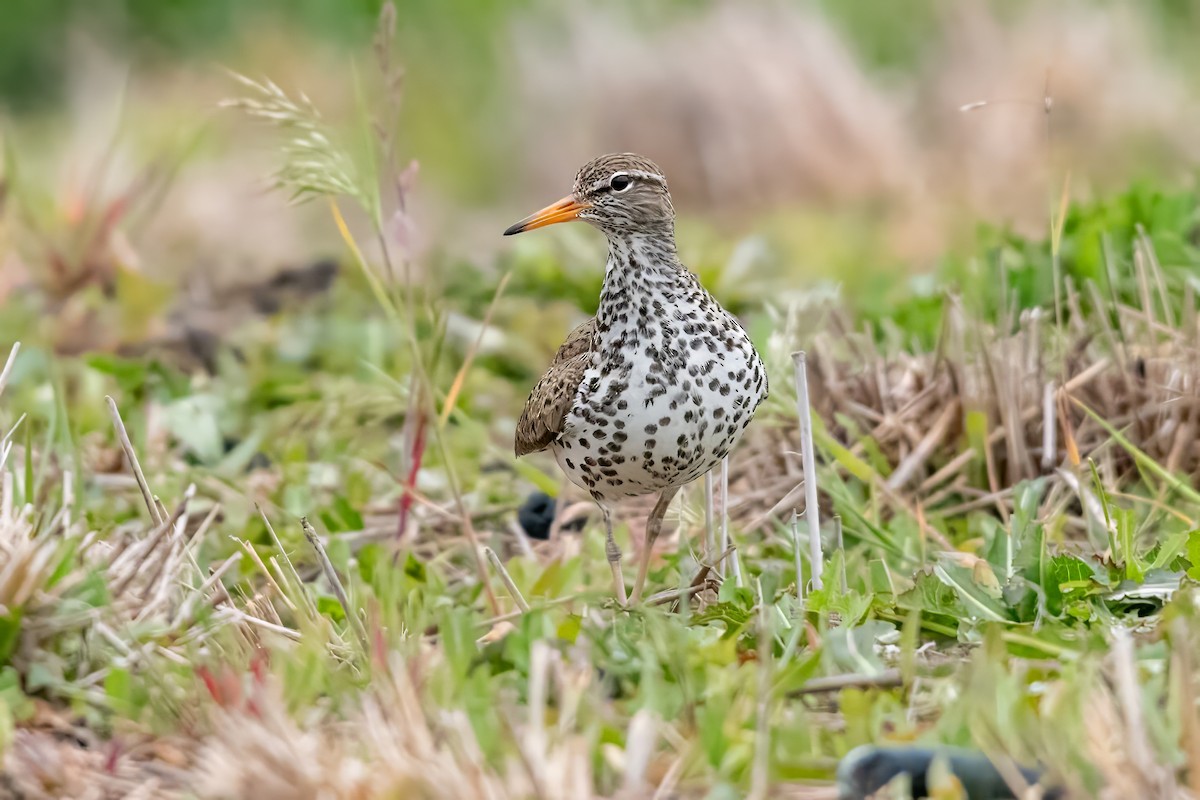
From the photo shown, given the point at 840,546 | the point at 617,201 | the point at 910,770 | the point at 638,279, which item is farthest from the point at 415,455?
the point at 910,770

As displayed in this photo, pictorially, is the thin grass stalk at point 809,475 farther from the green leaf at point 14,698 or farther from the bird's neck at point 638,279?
the green leaf at point 14,698

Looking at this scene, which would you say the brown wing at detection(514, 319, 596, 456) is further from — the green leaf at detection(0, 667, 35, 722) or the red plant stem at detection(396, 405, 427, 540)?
the green leaf at detection(0, 667, 35, 722)

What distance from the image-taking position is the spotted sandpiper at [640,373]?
423cm

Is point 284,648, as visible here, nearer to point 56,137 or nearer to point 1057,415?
point 1057,415

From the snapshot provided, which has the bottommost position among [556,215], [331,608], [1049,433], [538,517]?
[538,517]

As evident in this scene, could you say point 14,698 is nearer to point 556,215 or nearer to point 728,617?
point 728,617

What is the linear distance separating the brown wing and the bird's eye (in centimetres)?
40

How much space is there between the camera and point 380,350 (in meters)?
7.25

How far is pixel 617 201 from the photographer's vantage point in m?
4.62

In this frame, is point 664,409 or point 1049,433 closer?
point 664,409

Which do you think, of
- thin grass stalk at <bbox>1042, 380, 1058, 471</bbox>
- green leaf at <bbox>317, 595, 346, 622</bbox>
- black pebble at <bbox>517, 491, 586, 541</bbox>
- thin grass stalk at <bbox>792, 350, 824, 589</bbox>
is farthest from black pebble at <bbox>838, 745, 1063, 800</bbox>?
black pebble at <bbox>517, 491, 586, 541</bbox>

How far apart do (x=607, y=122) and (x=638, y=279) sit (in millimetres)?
7153

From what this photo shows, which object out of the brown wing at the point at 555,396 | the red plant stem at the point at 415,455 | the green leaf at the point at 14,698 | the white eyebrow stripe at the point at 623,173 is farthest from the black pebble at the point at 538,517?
the green leaf at the point at 14,698

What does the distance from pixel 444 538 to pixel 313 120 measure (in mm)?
2069
